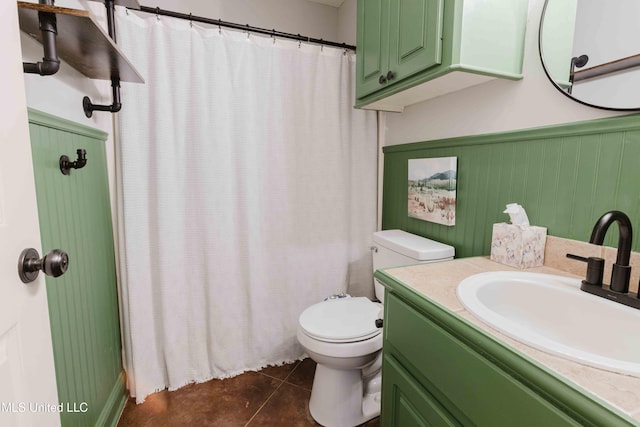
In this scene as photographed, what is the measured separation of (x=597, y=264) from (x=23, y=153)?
52.2 inches

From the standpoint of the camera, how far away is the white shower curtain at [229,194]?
153 centimetres

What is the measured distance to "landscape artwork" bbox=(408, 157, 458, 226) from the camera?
1.42m

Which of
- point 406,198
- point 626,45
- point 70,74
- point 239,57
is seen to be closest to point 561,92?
point 626,45

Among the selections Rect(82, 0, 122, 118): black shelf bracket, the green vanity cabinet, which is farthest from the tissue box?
Rect(82, 0, 122, 118): black shelf bracket

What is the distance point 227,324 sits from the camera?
1.78m

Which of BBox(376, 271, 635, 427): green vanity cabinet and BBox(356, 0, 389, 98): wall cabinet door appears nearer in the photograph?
BBox(376, 271, 635, 427): green vanity cabinet

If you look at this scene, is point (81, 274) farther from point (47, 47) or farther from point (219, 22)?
point (219, 22)

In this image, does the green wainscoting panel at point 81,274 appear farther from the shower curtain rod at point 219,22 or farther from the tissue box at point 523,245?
the tissue box at point 523,245

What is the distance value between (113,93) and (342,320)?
1.45 metres

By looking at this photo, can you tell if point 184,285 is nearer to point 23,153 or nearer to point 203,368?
point 203,368

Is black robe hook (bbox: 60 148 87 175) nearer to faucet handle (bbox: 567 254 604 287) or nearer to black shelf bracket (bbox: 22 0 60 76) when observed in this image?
black shelf bracket (bbox: 22 0 60 76)

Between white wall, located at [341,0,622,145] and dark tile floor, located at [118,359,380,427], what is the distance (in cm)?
144

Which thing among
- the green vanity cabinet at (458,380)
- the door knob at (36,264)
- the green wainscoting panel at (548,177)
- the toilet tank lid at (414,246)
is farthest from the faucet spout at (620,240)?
the door knob at (36,264)

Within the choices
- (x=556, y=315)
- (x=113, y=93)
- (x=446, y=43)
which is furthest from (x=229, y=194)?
(x=556, y=315)
